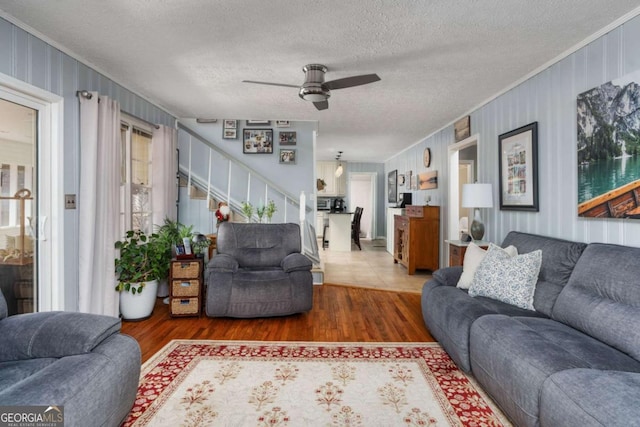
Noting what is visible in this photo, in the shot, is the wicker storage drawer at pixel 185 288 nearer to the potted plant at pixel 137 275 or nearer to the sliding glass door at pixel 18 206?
the potted plant at pixel 137 275

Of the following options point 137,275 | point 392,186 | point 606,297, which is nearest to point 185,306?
point 137,275

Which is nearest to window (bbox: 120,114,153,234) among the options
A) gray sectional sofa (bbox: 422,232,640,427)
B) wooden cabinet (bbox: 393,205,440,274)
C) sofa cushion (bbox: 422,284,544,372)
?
sofa cushion (bbox: 422,284,544,372)

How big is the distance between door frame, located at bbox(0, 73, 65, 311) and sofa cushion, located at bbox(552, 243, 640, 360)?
3680 mm

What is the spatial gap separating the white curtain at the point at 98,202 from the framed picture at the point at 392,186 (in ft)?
21.7

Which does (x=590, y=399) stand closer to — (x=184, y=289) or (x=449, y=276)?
(x=449, y=276)

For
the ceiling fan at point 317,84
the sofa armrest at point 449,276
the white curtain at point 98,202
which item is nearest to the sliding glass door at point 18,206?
the white curtain at point 98,202

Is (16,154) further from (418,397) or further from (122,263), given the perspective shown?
(418,397)

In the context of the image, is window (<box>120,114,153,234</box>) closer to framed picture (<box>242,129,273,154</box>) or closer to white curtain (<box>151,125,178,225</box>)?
white curtain (<box>151,125,178,225</box>)

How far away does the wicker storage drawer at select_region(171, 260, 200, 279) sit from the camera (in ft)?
11.3

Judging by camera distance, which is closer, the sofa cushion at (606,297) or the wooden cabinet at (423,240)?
the sofa cushion at (606,297)

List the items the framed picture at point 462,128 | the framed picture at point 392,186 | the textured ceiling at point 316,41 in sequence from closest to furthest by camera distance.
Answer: the textured ceiling at point 316,41 → the framed picture at point 462,128 → the framed picture at point 392,186

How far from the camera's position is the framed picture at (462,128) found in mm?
4547

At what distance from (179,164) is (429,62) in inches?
150

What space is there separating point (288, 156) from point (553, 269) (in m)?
3.74
